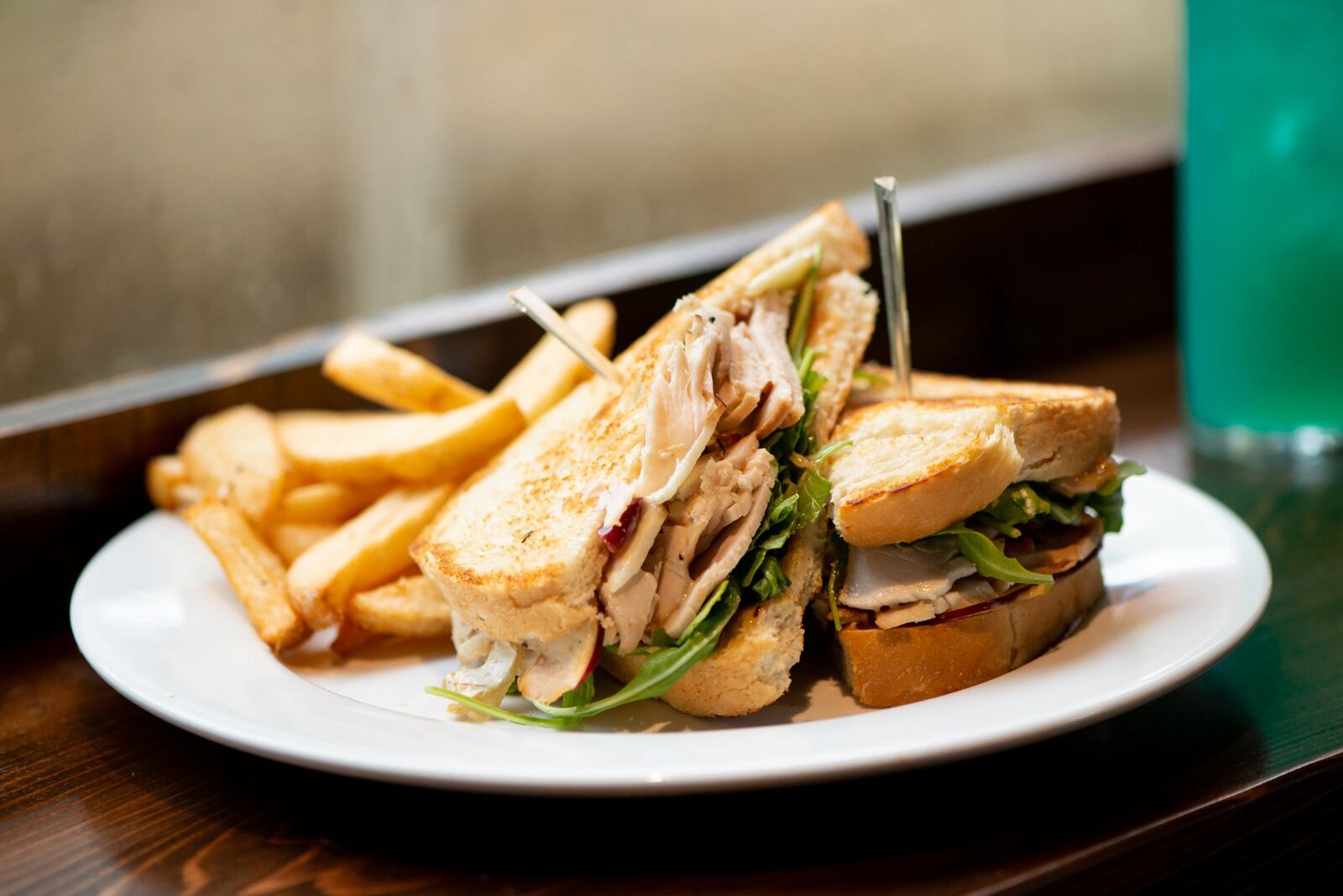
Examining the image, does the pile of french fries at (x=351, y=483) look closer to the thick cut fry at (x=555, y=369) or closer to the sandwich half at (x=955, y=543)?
the thick cut fry at (x=555, y=369)

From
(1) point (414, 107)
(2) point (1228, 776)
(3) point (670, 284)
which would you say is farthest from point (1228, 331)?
(1) point (414, 107)

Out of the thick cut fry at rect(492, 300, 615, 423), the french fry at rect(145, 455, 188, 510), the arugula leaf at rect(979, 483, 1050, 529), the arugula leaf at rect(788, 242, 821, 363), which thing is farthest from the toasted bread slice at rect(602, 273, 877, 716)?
the french fry at rect(145, 455, 188, 510)

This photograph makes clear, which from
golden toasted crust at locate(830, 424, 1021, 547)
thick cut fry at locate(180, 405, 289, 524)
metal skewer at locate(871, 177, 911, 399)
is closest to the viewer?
golden toasted crust at locate(830, 424, 1021, 547)

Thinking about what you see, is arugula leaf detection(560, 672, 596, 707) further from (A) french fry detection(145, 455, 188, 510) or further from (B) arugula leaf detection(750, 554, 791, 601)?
(A) french fry detection(145, 455, 188, 510)

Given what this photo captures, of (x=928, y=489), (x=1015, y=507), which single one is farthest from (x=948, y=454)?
(x=1015, y=507)

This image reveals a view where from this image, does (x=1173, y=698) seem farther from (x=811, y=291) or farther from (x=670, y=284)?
(x=670, y=284)
